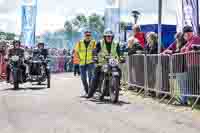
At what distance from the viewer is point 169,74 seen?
1405 cm

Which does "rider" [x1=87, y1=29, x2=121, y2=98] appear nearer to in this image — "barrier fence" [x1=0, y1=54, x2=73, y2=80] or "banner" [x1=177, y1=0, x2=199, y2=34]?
"banner" [x1=177, y1=0, x2=199, y2=34]

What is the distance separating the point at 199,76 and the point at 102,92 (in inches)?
119

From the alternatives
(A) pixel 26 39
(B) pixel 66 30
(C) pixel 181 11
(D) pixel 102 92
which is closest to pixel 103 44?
(D) pixel 102 92

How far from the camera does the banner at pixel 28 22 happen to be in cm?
3666

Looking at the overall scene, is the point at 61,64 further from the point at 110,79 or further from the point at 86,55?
the point at 110,79

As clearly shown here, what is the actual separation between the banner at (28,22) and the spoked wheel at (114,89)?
23012 mm

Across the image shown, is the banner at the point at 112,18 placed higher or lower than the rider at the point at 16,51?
higher

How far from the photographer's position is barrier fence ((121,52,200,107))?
1284 cm

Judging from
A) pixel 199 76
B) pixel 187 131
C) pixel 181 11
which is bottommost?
pixel 187 131

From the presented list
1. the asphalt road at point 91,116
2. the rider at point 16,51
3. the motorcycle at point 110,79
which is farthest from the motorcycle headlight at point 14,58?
the motorcycle at point 110,79

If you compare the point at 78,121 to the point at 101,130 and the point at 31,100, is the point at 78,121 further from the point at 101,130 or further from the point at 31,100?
the point at 31,100

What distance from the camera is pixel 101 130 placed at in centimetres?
940

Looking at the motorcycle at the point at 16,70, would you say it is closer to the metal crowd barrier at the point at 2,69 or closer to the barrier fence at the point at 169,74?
the barrier fence at the point at 169,74

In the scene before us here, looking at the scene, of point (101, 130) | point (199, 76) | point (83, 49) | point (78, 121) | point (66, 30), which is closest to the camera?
point (101, 130)
